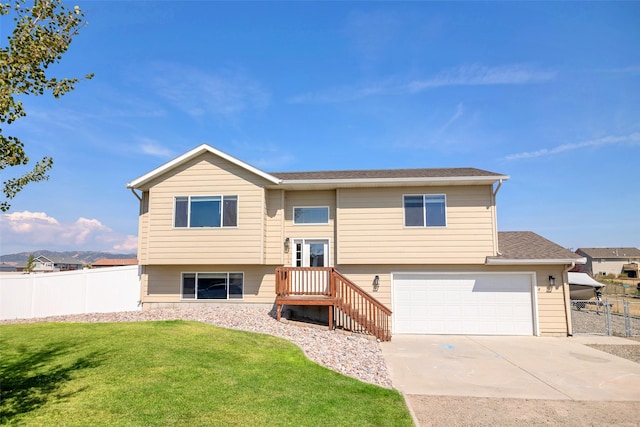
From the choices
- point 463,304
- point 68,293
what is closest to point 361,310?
point 463,304

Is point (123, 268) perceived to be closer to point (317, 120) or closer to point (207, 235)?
point (207, 235)

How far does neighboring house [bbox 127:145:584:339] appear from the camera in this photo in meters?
12.4

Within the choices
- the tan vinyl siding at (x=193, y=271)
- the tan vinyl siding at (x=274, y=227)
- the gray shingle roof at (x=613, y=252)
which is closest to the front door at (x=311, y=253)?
the tan vinyl siding at (x=274, y=227)

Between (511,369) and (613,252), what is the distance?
77385mm

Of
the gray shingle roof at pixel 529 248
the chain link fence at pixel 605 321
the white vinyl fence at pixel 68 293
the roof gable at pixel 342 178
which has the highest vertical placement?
the roof gable at pixel 342 178

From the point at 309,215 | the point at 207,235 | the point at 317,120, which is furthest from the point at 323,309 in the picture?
the point at 317,120

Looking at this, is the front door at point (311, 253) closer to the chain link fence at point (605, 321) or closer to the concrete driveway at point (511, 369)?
the concrete driveway at point (511, 369)

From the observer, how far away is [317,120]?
16109 millimetres

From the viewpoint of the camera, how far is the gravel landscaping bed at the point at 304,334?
7.52m

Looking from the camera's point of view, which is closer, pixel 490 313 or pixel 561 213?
pixel 490 313

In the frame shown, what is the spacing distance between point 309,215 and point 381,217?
2.81 m

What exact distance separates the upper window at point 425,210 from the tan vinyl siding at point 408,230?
0.16 meters

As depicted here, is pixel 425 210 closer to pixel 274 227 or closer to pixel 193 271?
pixel 274 227

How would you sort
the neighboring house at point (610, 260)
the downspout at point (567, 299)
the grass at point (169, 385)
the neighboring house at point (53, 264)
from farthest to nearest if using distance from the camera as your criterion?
the neighboring house at point (610, 260)
the neighboring house at point (53, 264)
the downspout at point (567, 299)
the grass at point (169, 385)
